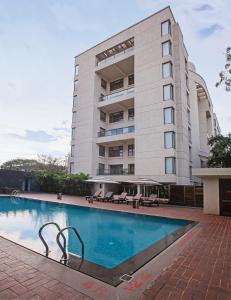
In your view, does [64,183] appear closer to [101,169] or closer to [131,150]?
[101,169]

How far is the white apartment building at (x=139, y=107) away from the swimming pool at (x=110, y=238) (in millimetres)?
10006

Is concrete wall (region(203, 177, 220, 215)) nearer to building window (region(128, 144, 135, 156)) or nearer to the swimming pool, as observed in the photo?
the swimming pool

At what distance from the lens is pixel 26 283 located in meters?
3.36

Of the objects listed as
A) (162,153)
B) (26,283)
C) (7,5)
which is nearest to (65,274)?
(26,283)

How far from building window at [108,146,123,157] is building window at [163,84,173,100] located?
371 inches

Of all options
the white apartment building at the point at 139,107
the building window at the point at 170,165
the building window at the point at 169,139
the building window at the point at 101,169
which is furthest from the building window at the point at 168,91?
the building window at the point at 101,169

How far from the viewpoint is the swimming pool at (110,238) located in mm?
4470

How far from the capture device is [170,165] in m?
20.5

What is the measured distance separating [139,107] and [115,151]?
7576 mm

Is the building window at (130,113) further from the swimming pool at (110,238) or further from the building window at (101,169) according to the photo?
→ the swimming pool at (110,238)

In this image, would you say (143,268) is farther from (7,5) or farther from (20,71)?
(20,71)

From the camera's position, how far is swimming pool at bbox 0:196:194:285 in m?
4.47

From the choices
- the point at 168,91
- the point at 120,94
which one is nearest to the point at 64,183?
the point at 120,94

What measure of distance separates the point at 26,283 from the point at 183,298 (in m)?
2.56
